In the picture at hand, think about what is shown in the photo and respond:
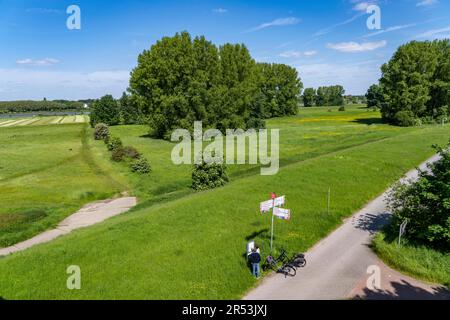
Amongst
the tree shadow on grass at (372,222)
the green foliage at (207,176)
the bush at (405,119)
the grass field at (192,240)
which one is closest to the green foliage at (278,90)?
the bush at (405,119)

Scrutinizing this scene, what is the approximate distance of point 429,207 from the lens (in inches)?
762

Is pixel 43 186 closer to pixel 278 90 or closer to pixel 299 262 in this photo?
pixel 299 262

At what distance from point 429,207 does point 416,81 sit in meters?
80.3

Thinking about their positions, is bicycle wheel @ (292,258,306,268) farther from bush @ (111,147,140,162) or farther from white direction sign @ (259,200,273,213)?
bush @ (111,147,140,162)

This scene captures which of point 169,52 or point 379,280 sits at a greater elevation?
point 169,52

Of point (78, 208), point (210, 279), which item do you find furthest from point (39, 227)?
point (210, 279)

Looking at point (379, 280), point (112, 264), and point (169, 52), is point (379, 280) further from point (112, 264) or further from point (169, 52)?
point (169, 52)

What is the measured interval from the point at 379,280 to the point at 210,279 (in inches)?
331

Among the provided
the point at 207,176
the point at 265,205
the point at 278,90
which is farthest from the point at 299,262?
the point at 278,90

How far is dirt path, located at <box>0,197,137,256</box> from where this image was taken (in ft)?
88.4

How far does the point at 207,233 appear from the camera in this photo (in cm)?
2164

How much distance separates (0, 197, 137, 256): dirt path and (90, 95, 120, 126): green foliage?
9431 centimetres

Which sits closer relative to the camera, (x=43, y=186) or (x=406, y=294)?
(x=406, y=294)
